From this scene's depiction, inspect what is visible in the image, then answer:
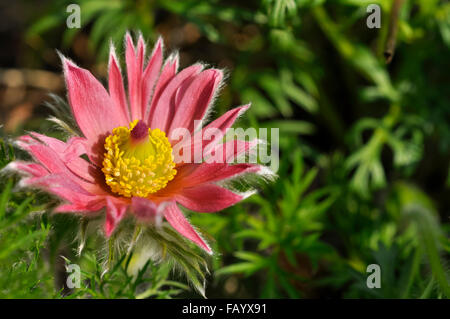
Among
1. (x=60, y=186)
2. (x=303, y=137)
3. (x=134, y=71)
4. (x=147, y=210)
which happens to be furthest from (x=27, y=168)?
(x=303, y=137)

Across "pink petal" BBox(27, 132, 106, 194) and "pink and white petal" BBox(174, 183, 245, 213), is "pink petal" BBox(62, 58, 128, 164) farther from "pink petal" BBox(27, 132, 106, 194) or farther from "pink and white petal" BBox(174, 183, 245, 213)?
"pink and white petal" BBox(174, 183, 245, 213)

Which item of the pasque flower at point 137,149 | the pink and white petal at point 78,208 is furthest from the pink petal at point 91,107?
the pink and white petal at point 78,208

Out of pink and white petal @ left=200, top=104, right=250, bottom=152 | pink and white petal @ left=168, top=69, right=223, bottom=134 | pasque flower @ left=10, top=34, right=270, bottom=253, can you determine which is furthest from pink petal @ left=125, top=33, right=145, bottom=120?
pink and white petal @ left=200, top=104, right=250, bottom=152

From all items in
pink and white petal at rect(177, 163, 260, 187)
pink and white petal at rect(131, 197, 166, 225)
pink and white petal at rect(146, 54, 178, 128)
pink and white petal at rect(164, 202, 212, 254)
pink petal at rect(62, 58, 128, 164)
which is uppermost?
pink and white petal at rect(146, 54, 178, 128)

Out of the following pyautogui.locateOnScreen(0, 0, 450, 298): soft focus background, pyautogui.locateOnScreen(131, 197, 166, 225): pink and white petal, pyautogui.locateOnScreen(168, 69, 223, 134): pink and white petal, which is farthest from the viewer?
pyautogui.locateOnScreen(0, 0, 450, 298): soft focus background

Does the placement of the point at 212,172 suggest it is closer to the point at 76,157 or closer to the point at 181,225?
the point at 181,225

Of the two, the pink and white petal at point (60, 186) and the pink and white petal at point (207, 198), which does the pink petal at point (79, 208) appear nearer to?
the pink and white petal at point (60, 186)
